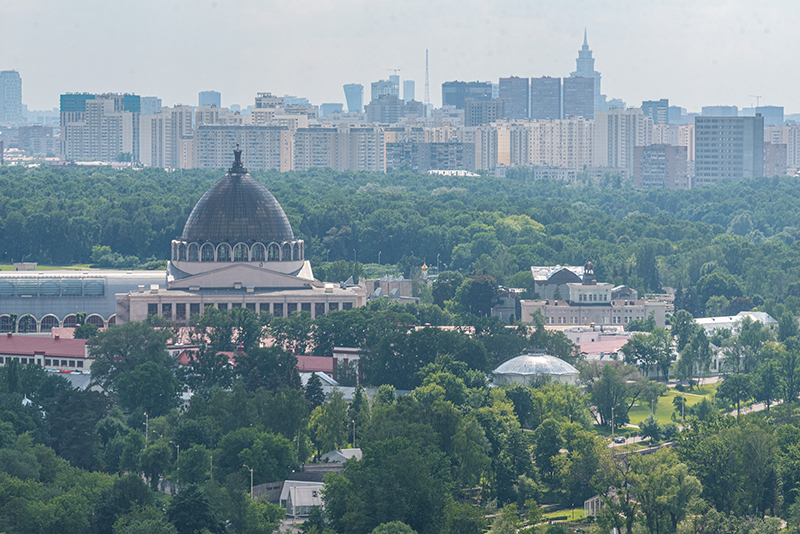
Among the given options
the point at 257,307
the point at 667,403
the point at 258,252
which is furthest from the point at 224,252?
the point at 667,403

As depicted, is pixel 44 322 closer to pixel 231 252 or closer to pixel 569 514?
pixel 231 252

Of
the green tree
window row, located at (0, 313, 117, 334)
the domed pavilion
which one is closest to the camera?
the green tree

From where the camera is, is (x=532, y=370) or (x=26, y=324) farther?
(x=26, y=324)

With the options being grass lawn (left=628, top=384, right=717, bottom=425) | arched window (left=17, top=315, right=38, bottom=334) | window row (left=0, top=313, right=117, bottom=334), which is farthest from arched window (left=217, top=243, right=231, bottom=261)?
grass lawn (left=628, top=384, right=717, bottom=425)

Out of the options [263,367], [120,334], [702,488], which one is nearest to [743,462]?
[702,488]

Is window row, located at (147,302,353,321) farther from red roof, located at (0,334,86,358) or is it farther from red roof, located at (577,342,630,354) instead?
red roof, located at (577,342,630,354)

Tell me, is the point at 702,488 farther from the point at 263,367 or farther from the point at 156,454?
the point at 263,367
